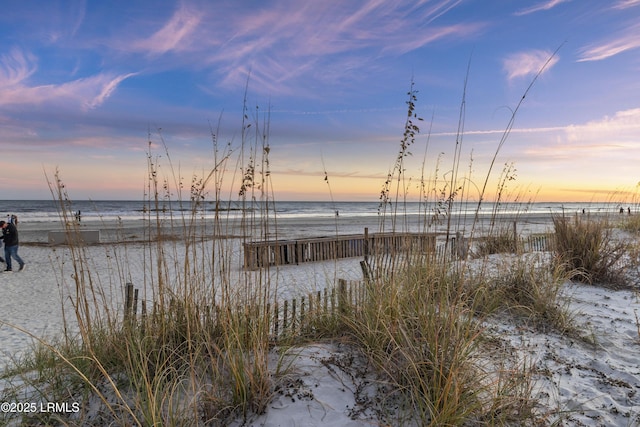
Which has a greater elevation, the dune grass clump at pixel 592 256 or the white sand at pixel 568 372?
the dune grass clump at pixel 592 256

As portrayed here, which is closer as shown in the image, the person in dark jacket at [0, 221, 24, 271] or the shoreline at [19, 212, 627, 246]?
the shoreline at [19, 212, 627, 246]

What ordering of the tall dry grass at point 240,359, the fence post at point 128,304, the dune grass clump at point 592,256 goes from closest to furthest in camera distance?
the tall dry grass at point 240,359 < the fence post at point 128,304 < the dune grass clump at point 592,256

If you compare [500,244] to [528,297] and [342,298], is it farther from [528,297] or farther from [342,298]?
[342,298]

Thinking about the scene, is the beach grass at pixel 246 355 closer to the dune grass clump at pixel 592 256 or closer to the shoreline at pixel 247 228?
the shoreline at pixel 247 228

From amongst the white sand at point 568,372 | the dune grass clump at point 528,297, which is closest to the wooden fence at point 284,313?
the white sand at point 568,372

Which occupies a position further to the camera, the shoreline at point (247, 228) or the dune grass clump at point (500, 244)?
the dune grass clump at point (500, 244)

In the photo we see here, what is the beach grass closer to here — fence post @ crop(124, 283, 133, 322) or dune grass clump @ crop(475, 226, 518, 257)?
fence post @ crop(124, 283, 133, 322)

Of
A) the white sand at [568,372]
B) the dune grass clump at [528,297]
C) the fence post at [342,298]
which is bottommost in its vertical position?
the white sand at [568,372]

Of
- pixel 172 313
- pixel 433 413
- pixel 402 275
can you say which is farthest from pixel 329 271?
pixel 433 413

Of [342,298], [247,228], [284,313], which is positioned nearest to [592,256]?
[342,298]

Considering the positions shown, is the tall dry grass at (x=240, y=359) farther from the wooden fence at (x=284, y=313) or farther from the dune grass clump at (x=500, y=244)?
the dune grass clump at (x=500, y=244)

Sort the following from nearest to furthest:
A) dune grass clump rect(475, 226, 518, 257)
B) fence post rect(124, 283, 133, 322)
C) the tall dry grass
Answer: the tall dry grass → fence post rect(124, 283, 133, 322) → dune grass clump rect(475, 226, 518, 257)

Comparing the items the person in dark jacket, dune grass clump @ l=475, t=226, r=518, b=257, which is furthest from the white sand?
the person in dark jacket

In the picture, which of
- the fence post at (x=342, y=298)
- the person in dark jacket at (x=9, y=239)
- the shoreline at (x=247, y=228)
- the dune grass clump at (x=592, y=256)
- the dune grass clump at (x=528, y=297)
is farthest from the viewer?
the person in dark jacket at (x=9, y=239)
